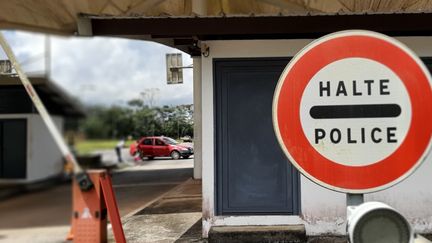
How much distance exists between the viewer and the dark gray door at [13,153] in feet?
5.41

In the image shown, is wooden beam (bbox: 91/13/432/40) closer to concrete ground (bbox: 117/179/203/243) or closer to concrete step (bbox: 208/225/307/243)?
concrete ground (bbox: 117/179/203/243)

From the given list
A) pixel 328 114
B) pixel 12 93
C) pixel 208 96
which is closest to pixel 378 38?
pixel 328 114

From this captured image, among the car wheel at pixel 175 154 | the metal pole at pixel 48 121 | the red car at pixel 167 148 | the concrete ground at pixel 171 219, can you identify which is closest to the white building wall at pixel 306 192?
the concrete ground at pixel 171 219

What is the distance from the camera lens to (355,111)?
1711mm

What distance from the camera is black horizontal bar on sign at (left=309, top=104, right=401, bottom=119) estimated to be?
66.2 inches

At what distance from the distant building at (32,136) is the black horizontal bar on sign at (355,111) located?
2.97 ft

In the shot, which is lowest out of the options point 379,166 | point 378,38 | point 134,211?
point 134,211

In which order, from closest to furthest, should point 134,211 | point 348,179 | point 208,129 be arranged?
point 348,179, point 208,129, point 134,211

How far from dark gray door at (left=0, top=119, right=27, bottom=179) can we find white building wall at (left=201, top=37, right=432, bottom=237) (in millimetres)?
3057

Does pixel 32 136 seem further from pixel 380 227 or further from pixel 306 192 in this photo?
pixel 306 192

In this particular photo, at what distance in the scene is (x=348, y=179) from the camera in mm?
1688

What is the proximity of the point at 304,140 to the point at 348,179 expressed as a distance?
0.71 feet

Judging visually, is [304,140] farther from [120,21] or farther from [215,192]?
[215,192]

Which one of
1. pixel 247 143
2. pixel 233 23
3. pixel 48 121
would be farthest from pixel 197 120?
pixel 48 121
